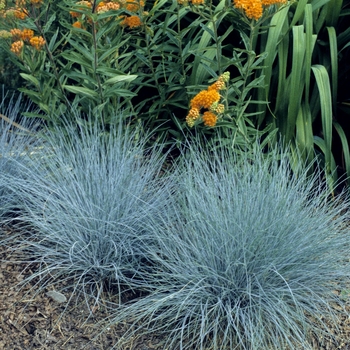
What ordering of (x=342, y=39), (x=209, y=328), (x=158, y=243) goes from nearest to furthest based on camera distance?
(x=209, y=328), (x=158, y=243), (x=342, y=39)

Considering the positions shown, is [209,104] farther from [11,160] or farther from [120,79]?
[11,160]

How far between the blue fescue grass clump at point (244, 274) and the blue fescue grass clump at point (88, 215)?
0.16 m

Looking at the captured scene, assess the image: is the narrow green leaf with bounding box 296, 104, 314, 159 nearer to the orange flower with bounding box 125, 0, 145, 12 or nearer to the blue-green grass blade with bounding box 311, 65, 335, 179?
the blue-green grass blade with bounding box 311, 65, 335, 179

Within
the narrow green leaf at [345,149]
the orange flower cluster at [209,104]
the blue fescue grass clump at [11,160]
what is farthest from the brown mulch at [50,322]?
the narrow green leaf at [345,149]

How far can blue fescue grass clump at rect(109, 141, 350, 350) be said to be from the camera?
261cm

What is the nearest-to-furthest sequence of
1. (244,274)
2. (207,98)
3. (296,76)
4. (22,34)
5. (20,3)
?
(244,274)
(207,98)
(20,3)
(22,34)
(296,76)

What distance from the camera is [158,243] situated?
9.61ft

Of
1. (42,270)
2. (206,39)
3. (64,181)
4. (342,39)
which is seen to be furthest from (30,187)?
(342,39)

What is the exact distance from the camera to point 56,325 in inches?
107

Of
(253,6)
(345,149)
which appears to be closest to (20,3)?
(253,6)

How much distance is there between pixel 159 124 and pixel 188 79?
359 mm

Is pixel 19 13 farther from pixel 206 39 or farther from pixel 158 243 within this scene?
pixel 158 243

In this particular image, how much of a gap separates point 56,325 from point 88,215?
563 mm

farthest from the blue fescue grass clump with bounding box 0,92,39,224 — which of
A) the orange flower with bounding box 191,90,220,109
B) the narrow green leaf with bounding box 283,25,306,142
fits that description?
the narrow green leaf with bounding box 283,25,306,142
